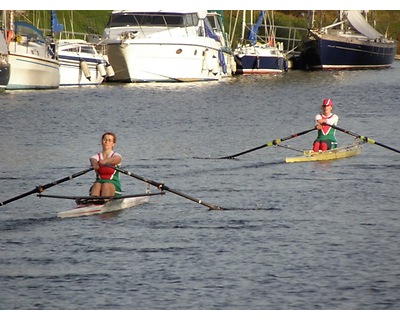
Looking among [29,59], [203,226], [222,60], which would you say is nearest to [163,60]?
[222,60]

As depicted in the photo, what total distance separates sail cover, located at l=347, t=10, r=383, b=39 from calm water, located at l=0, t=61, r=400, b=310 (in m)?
43.4

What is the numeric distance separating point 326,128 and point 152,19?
35.7 m

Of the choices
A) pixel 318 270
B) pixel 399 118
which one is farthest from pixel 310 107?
pixel 318 270

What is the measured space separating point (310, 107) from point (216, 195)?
96.6 ft

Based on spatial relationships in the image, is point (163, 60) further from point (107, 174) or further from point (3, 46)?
point (107, 174)

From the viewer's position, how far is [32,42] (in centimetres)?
5762

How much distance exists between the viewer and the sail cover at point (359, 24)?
8781 centimetres

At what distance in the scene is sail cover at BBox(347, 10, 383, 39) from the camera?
87.8 m

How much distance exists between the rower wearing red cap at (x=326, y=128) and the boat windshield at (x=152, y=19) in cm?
3398

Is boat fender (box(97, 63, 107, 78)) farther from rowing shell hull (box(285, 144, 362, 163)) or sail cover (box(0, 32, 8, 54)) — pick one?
rowing shell hull (box(285, 144, 362, 163))

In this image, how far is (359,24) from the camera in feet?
290

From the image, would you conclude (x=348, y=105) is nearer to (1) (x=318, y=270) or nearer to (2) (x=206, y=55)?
(2) (x=206, y=55)

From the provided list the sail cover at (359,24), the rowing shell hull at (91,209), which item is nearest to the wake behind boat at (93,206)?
the rowing shell hull at (91,209)

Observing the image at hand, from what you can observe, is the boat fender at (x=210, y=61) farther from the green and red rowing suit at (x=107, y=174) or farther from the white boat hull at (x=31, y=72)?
the green and red rowing suit at (x=107, y=174)
